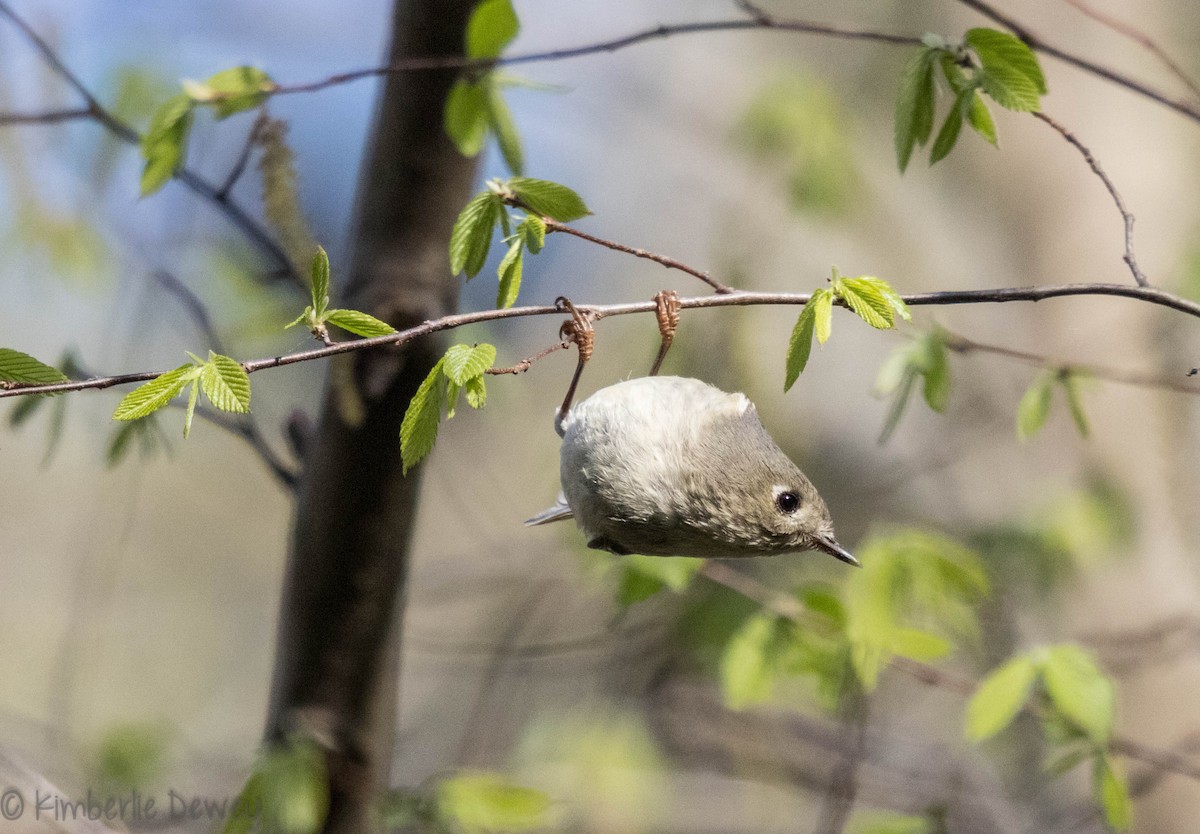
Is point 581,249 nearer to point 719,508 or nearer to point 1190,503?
point 1190,503

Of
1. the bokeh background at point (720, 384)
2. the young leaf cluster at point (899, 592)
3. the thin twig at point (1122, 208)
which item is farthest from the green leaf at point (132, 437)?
the thin twig at point (1122, 208)

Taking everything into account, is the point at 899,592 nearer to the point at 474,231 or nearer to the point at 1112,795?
the point at 1112,795

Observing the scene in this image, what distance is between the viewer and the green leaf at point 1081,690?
4.53ft

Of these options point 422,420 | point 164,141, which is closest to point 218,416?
point 164,141

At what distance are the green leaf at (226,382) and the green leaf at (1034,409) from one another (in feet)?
3.09

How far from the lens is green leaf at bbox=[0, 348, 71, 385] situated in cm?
72

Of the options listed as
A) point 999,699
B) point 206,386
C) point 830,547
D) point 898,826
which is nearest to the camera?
point 206,386

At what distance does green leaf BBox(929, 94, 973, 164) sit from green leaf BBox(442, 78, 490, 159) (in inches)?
22.8

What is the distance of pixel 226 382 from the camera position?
2.38 feet

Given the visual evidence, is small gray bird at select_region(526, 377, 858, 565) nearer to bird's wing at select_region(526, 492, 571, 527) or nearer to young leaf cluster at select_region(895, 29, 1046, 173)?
bird's wing at select_region(526, 492, 571, 527)

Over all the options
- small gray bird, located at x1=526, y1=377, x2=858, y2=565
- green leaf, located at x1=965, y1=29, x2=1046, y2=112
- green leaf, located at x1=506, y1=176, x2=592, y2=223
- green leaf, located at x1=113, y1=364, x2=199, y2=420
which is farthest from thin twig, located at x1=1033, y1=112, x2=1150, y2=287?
green leaf, located at x1=113, y1=364, x2=199, y2=420

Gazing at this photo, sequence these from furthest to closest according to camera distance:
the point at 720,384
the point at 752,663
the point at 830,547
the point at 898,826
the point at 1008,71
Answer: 1. the point at 720,384
2. the point at 898,826
3. the point at 752,663
4. the point at 830,547
5. the point at 1008,71

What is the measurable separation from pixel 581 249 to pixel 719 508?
4.00 m

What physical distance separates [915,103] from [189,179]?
996mm
